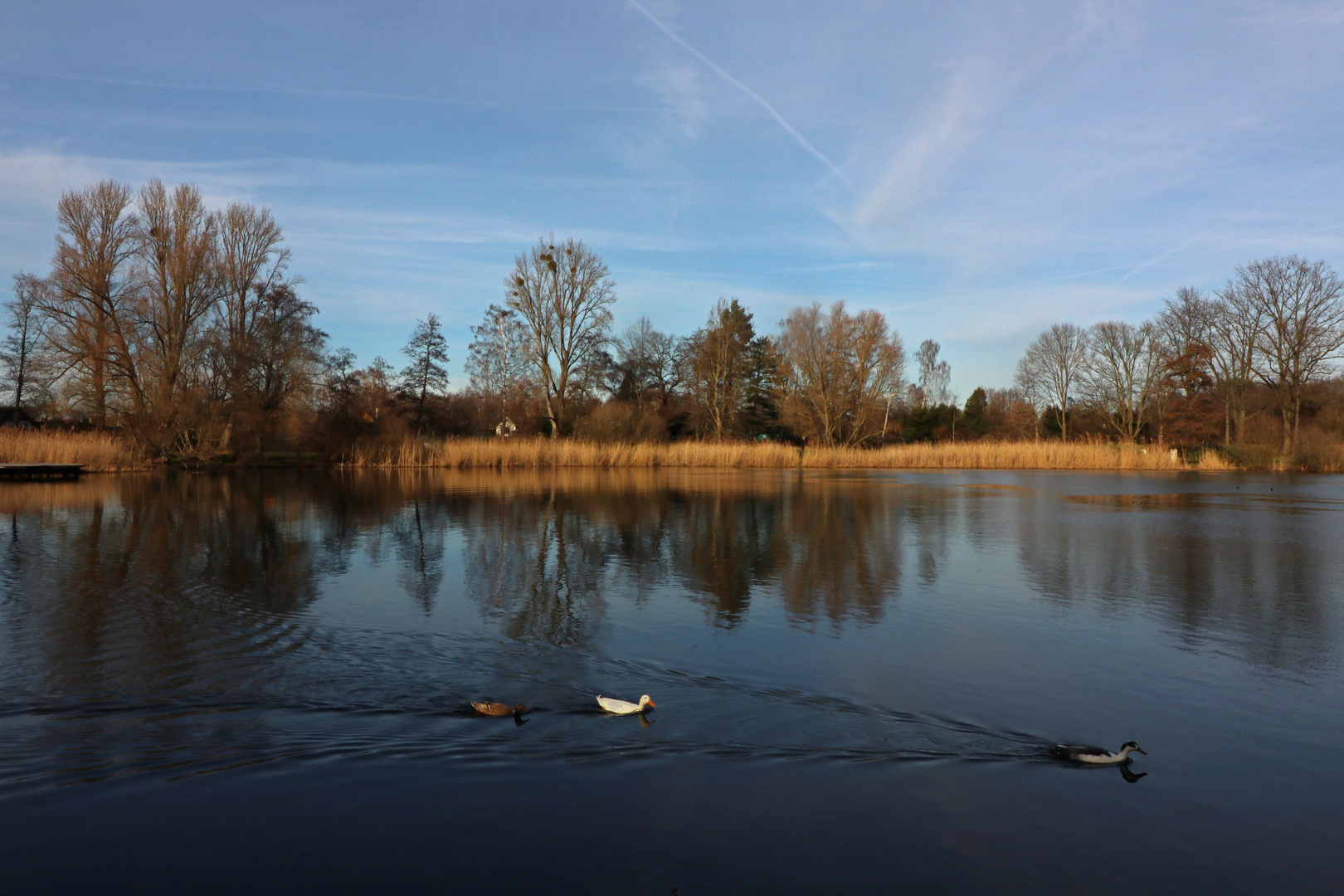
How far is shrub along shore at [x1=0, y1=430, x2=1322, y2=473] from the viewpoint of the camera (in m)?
31.8

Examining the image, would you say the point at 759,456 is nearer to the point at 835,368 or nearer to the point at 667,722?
the point at 835,368

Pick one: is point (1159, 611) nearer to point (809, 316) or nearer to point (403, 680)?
point (403, 680)

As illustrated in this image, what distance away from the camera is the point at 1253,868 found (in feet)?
9.11

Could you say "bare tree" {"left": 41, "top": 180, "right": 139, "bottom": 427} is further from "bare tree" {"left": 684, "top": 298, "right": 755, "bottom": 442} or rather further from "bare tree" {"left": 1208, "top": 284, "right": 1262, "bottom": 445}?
"bare tree" {"left": 1208, "top": 284, "right": 1262, "bottom": 445}

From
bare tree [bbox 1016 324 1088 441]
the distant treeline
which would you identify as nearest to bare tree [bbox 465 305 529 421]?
the distant treeline

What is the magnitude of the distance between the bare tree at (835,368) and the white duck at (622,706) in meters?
35.7

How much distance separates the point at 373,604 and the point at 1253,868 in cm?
581

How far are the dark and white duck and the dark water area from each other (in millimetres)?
51

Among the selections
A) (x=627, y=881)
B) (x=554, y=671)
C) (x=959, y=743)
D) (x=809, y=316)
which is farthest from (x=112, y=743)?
(x=809, y=316)

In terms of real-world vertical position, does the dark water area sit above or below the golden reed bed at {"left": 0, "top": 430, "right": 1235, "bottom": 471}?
below

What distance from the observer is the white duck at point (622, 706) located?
161 inches

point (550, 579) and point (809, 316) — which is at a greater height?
point (809, 316)

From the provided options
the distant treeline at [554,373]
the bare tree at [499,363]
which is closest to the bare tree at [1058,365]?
the distant treeline at [554,373]

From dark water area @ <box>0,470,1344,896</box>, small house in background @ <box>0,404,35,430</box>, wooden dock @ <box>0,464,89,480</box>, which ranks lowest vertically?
dark water area @ <box>0,470,1344,896</box>
